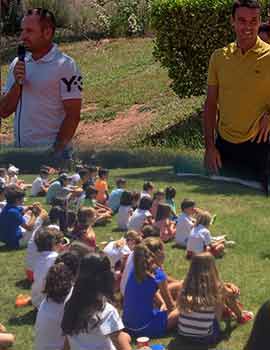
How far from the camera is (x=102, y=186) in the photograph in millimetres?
5398

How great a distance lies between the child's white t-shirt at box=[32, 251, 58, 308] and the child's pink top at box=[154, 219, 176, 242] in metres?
0.53

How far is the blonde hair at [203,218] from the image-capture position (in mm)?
4793

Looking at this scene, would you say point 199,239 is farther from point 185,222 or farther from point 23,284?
point 23,284

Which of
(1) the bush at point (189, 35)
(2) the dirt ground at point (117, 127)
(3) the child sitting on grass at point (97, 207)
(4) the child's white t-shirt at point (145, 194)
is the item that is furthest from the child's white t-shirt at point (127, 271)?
(2) the dirt ground at point (117, 127)

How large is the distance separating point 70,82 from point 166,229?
1.08 metres

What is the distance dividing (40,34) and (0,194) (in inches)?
36.7

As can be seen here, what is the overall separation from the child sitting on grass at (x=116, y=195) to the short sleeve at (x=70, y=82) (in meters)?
0.56

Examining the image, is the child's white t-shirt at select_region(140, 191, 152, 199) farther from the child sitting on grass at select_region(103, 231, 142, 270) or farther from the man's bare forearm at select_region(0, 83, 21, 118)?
the man's bare forearm at select_region(0, 83, 21, 118)

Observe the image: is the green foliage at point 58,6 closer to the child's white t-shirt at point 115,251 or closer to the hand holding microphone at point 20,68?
the hand holding microphone at point 20,68

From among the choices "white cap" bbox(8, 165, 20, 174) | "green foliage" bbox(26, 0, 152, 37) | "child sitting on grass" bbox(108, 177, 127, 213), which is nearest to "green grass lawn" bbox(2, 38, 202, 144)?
"green foliage" bbox(26, 0, 152, 37)

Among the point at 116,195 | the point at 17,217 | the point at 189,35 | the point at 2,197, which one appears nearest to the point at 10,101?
the point at 2,197

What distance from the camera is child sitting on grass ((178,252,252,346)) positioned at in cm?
404

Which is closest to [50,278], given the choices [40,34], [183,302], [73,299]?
[73,299]

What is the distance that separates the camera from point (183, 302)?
4.19 metres
